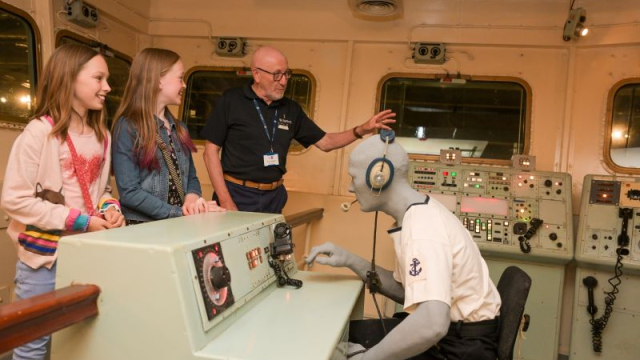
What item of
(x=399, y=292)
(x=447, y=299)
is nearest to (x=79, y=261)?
(x=447, y=299)

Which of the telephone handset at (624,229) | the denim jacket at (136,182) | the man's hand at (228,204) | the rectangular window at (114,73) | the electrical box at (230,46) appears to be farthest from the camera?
the electrical box at (230,46)

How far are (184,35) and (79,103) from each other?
103 inches

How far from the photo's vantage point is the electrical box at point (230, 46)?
379cm

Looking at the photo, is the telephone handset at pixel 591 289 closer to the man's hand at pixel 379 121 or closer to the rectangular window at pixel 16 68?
the man's hand at pixel 379 121

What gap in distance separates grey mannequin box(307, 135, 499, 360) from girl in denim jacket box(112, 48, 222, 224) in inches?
20.9

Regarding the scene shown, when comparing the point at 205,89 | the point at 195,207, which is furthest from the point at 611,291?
the point at 205,89

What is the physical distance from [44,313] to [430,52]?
3.15 metres

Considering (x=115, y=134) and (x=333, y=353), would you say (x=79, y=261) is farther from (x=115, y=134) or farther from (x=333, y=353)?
(x=115, y=134)

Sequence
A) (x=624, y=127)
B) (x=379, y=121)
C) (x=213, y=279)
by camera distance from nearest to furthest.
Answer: (x=213, y=279) → (x=379, y=121) → (x=624, y=127)

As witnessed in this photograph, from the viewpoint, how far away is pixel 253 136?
2475 millimetres

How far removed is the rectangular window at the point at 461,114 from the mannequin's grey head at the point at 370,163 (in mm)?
2230

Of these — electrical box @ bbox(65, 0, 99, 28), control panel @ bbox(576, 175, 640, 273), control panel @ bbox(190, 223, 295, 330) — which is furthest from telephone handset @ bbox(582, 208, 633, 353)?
electrical box @ bbox(65, 0, 99, 28)

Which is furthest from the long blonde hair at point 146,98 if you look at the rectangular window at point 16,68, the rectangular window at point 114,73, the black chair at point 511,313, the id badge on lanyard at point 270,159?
the rectangular window at point 114,73

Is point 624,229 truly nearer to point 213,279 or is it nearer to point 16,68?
point 213,279
